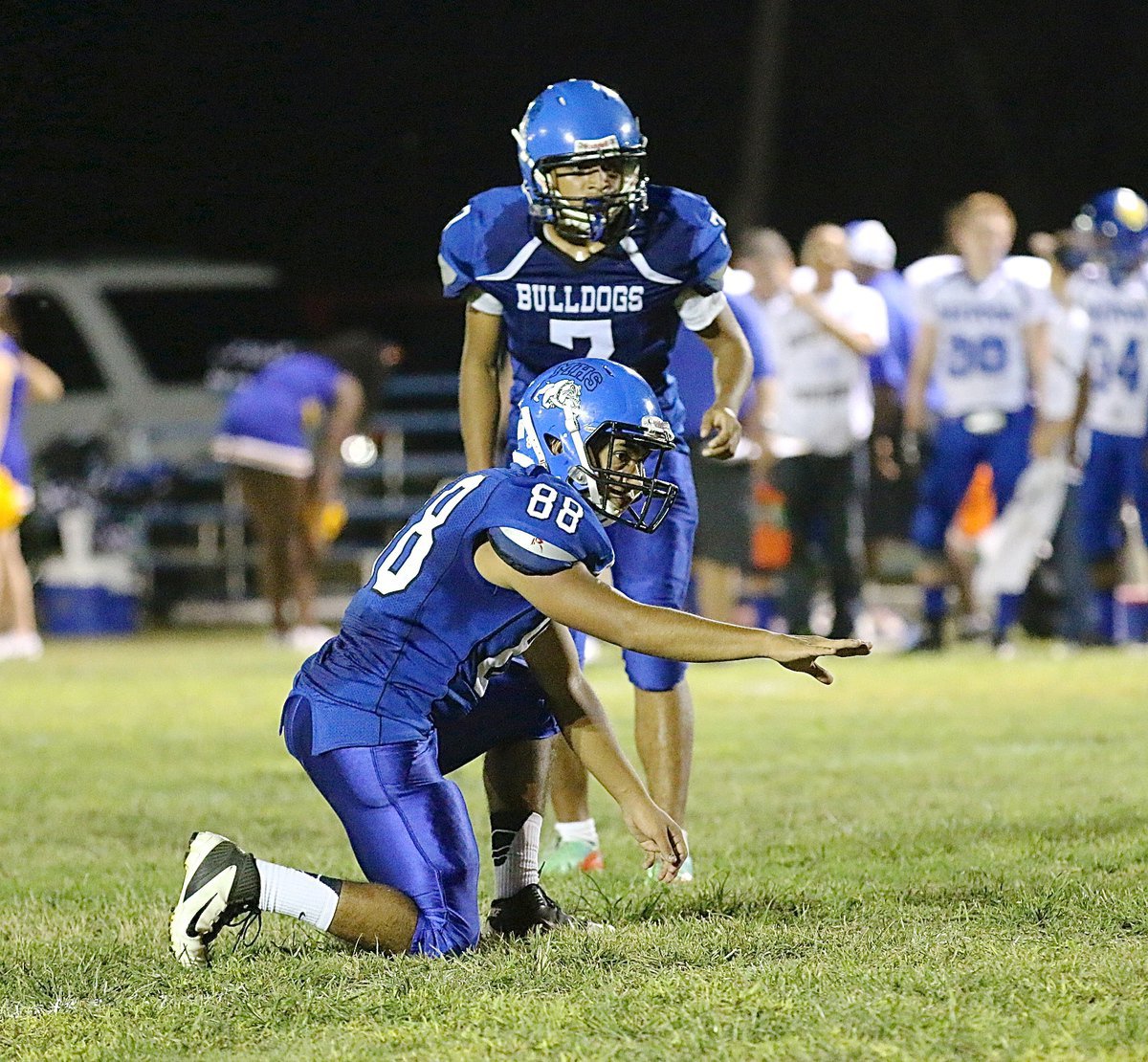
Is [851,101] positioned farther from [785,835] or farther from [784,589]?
[785,835]

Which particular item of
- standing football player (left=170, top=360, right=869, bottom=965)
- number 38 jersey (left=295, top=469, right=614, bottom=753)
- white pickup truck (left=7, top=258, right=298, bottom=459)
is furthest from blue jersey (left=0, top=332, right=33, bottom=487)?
number 38 jersey (left=295, top=469, right=614, bottom=753)

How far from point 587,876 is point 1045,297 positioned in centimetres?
663

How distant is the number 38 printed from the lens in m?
3.57

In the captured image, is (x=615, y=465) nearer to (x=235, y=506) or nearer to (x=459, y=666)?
(x=459, y=666)

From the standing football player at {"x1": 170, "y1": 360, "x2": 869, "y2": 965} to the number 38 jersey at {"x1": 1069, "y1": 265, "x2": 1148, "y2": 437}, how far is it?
685cm

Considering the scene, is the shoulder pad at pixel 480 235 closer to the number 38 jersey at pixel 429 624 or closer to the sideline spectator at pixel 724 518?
the number 38 jersey at pixel 429 624

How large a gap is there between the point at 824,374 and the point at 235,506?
5.49 metres

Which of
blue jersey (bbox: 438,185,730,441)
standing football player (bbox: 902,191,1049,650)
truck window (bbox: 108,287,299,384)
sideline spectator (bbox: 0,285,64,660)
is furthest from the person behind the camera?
truck window (bbox: 108,287,299,384)

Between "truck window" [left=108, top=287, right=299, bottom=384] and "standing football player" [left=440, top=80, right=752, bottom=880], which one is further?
"truck window" [left=108, top=287, right=299, bottom=384]

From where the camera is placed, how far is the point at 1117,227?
995cm

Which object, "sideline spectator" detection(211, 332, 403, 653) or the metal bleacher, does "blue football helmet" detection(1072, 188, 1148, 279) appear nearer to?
"sideline spectator" detection(211, 332, 403, 653)

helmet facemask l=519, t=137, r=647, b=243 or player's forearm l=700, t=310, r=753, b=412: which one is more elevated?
helmet facemask l=519, t=137, r=647, b=243

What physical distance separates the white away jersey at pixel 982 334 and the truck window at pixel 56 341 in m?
7.38

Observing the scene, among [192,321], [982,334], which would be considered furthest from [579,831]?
[192,321]
